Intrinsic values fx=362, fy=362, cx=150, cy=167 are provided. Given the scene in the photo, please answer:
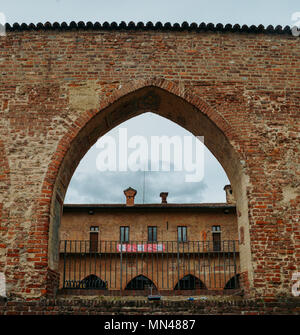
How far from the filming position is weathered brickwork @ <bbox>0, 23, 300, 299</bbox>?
6.76 metres

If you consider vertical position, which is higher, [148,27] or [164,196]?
[164,196]

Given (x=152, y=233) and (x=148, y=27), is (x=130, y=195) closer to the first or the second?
(x=152, y=233)

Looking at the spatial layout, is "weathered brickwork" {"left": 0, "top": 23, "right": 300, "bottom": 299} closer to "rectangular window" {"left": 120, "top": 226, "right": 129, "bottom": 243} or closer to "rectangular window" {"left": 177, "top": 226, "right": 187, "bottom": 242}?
"rectangular window" {"left": 177, "top": 226, "right": 187, "bottom": 242}

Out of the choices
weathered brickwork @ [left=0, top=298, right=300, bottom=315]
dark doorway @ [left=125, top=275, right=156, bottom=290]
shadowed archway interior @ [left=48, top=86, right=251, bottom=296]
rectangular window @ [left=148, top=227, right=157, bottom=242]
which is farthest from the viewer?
rectangular window @ [left=148, top=227, right=157, bottom=242]

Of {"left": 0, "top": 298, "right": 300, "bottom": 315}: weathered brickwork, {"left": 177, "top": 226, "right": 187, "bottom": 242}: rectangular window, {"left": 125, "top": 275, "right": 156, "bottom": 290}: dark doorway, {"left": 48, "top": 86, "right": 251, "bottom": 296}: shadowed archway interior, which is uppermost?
{"left": 177, "top": 226, "right": 187, "bottom": 242}: rectangular window

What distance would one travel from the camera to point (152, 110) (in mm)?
8695

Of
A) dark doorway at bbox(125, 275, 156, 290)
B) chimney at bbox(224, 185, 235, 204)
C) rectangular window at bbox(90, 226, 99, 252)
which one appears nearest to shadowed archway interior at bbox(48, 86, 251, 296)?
dark doorway at bbox(125, 275, 156, 290)

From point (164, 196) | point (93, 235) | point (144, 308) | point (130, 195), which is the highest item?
point (164, 196)

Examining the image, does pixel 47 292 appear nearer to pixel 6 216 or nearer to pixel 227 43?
pixel 6 216

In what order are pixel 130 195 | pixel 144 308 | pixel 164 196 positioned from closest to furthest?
pixel 144 308, pixel 130 195, pixel 164 196

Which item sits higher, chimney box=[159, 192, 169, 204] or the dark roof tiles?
chimney box=[159, 192, 169, 204]

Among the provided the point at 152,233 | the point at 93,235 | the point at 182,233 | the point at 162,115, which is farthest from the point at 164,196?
the point at 162,115

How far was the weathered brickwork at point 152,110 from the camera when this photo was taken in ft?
22.2

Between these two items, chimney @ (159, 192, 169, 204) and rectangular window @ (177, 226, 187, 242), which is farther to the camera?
chimney @ (159, 192, 169, 204)
